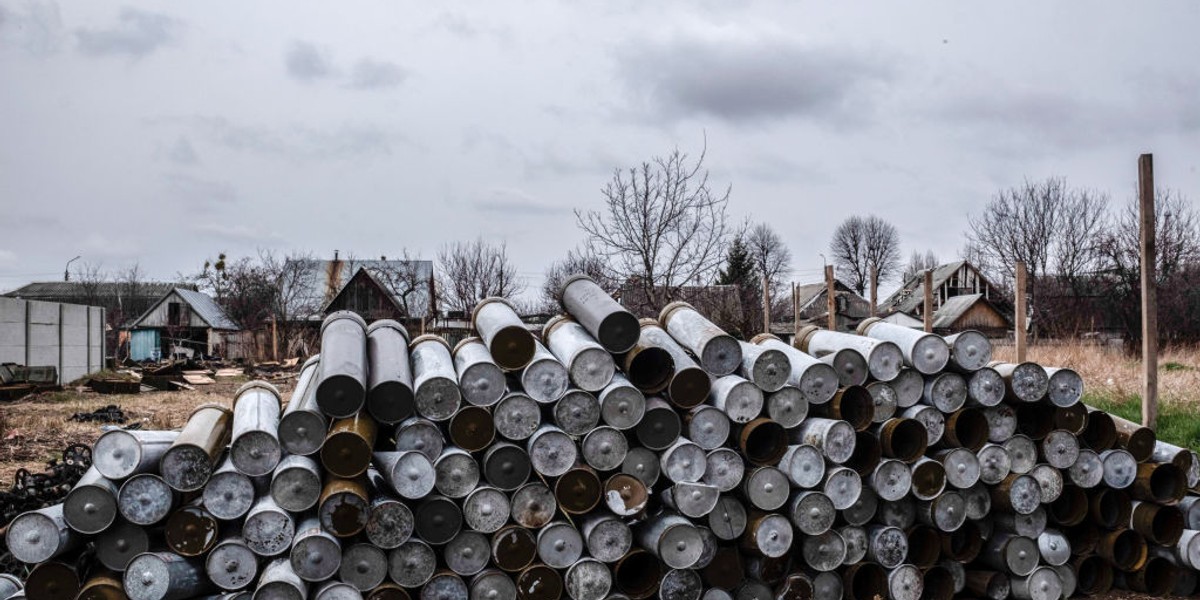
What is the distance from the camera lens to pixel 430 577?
15.3 feet

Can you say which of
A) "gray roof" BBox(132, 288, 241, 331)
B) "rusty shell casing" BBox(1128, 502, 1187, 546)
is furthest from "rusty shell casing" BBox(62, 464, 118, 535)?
"gray roof" BBox(132, 288, 241, 331)

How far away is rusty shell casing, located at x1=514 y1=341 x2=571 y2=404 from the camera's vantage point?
5.04 m

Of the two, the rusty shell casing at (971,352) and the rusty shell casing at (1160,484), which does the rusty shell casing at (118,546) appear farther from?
the rusty shell casing at (1160,484)

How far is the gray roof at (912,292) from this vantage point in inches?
1961

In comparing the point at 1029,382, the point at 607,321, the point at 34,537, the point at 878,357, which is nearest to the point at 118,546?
the point at 34,537

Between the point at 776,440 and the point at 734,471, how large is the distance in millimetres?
349

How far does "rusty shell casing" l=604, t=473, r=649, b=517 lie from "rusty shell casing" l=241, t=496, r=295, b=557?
1.74m

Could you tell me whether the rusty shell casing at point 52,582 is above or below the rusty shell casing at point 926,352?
below

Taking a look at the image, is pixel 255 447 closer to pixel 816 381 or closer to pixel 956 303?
pixel 816 381

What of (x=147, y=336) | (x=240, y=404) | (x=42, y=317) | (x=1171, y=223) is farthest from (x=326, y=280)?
(x=240, y=404)

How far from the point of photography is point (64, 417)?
1398 cm

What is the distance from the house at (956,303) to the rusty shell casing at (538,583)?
3828 centimetres

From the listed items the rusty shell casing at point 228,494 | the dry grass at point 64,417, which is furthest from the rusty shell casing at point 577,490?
the dry grass at point 64,417

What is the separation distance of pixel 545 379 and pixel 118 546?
244 cm
